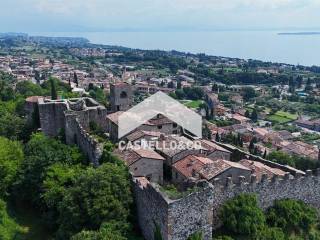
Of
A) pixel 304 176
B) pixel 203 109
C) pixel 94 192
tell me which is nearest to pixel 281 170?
pixel 304 176

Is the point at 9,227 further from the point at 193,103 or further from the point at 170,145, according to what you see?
the point at 193,103

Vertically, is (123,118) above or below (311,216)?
above

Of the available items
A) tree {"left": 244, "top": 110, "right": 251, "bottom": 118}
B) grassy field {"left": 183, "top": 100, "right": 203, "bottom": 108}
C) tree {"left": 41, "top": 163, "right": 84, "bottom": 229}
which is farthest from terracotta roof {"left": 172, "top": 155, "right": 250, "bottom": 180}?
grassy field {"left": 183, "top": 100, "right": 203, "bottom": 108}

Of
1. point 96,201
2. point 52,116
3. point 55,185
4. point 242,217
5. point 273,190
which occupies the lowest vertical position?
point 55,185

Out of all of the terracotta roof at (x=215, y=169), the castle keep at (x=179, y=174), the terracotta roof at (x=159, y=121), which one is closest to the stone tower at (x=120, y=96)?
the castle keep at (x=179, y=174)

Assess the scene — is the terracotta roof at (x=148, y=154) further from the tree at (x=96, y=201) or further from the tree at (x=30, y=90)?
the tree at (x=30, y=90)

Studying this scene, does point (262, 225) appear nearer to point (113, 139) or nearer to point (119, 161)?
point (119, 161)

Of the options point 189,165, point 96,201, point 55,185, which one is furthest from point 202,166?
point 55,185
